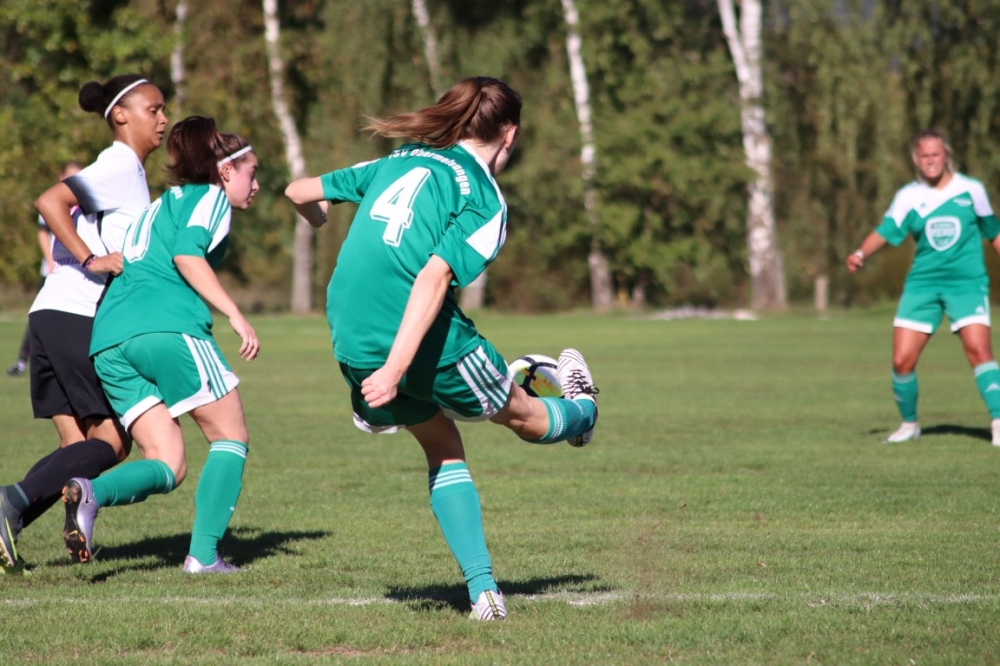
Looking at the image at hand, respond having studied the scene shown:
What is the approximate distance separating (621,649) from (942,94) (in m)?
37.6

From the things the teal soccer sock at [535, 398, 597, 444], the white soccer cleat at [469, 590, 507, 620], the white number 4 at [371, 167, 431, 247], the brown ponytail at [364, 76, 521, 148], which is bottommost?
the white soccer cleat at [469, 590, 507, 620]

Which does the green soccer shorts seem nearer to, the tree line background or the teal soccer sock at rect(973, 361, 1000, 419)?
the teal soccer sock at rect(973, 361, 1000, 419)

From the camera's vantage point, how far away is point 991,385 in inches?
379

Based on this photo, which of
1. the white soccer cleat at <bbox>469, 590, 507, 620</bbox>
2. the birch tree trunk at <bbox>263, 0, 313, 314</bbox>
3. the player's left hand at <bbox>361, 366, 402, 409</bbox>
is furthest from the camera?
the birch tree trunk at <bbox>263, 0, 313, 314</bbox>

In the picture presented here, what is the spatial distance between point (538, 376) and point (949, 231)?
18.0 ft

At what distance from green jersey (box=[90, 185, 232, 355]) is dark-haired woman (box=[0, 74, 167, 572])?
14 cm

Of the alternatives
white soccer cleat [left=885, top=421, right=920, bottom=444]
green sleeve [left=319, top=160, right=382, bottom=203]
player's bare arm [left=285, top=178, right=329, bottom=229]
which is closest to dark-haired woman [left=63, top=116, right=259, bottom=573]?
player's bare arm [left=285, top=178, right=329, bottom=229]

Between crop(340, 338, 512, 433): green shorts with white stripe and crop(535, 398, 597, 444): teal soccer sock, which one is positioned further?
crop(535, 398, 597, 444): teal soccer sock

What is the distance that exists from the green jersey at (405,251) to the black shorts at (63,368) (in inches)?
72.8

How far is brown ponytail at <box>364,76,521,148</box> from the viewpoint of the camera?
171 inches

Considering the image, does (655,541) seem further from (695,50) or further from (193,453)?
(695,50)

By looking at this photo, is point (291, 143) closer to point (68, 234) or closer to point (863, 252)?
point (863, 252)

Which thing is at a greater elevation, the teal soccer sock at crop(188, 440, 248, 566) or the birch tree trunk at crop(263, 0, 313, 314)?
the birch tree trunk at crop(263, 0, 313, 314)

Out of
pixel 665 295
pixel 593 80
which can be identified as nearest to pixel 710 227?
pixel 665 295
